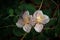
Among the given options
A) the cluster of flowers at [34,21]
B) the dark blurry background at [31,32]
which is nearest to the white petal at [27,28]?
the cluster of flowers at [34,21]

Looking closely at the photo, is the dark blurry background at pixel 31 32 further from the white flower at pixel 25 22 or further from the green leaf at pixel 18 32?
the white flower at pixel 25 22

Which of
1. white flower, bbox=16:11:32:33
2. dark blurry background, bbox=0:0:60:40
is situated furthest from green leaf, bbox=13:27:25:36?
white flower, bbox=16:11:32:33

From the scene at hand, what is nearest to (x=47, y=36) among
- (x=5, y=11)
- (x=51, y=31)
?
(x=51, y=31)

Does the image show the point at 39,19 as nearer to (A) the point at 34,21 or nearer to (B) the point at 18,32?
(A) the point at 34,21

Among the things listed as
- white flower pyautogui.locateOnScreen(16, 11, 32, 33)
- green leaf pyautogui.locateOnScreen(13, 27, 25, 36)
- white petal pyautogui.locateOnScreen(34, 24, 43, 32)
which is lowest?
green leaf pyautogui.locateOnScreen(13, 27, 25, 36)

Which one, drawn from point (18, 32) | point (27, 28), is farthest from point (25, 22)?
point (18, 32)

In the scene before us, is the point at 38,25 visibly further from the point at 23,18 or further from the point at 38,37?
the point at 38,37

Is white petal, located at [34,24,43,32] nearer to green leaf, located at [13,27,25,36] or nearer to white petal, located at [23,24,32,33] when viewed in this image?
white petal, located at [23,24,32,33]
